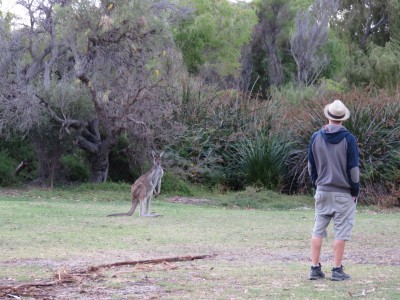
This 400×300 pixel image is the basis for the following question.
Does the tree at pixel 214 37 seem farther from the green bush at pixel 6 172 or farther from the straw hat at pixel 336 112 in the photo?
the straw hat at pixel 336 112

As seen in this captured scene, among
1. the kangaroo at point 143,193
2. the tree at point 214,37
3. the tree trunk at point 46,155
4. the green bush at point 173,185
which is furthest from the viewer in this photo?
the tree at point 214,37

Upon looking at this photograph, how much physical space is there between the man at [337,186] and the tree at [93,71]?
1440 cm

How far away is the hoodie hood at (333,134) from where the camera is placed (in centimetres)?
916

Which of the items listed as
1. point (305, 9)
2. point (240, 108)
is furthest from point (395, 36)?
point (240, 108)

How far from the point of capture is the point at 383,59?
3844 centimetres

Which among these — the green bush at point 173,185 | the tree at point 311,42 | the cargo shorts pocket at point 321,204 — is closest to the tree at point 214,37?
the tree at point 311,42

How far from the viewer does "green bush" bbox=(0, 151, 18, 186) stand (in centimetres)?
2531

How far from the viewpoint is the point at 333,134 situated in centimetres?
920

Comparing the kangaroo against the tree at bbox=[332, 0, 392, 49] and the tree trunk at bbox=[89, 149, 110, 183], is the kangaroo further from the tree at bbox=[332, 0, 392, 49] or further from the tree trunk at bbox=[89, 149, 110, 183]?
the tree at bbox=[332, 0, 392, 49]

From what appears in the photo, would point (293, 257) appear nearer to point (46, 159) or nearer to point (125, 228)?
point (125, 228)

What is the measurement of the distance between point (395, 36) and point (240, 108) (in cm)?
1697

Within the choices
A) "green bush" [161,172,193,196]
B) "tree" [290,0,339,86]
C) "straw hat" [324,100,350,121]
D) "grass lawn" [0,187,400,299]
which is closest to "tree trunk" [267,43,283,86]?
"tree" [290,0,339,86]

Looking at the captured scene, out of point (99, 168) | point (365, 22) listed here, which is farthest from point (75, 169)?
point (365, 22)

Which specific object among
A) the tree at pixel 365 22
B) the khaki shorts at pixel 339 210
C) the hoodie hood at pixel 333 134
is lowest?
the khaki shorts at pixel 339 210
